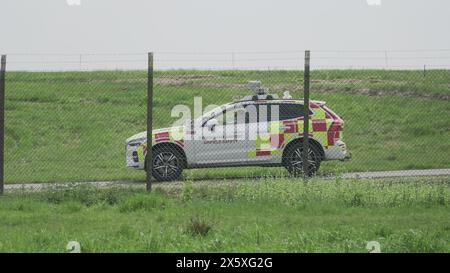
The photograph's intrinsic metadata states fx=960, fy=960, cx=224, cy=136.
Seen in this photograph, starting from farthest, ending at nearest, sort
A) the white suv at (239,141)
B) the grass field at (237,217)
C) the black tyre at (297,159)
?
the black tyre at (297,159) → the white suv at (239,141) → the grass field at (237,217)

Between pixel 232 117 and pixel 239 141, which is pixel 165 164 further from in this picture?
pixel 232 117

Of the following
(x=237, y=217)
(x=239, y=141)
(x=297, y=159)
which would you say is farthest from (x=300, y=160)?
(x=237, y=217)

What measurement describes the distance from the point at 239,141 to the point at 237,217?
527 centimetres

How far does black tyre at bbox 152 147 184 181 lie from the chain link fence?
19 mm

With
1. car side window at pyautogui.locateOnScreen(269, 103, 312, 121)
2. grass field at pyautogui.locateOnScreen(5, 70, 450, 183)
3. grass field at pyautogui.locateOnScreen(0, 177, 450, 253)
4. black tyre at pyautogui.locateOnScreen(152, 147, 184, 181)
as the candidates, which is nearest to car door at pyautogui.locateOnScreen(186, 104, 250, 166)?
black tyre at pyautogui.locateOnScreen(152, 147, 184, 181)

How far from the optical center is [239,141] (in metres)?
18.5

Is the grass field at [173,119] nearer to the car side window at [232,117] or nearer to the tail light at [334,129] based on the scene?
the tail light at [334,129]

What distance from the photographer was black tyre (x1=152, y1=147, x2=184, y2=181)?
18000mm

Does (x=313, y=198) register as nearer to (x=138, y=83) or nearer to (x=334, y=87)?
(x=334, y=87)

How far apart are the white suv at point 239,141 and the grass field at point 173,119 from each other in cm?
90

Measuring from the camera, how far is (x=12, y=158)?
973 inches

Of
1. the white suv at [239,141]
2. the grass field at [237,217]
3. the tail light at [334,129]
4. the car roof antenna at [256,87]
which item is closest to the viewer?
the grass field at [237,217]

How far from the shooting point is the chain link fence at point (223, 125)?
18.5 metres

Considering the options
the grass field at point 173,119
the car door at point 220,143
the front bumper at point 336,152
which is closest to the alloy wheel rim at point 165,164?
the car door at point 220,143
